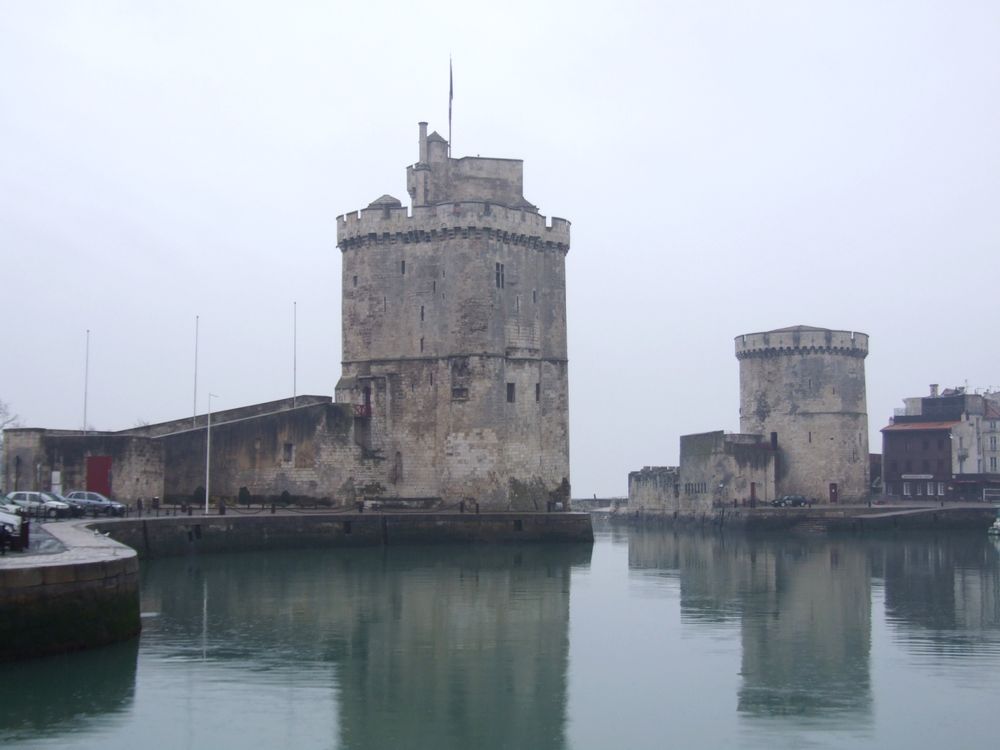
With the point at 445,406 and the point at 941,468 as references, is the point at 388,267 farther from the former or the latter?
the point at 941,468

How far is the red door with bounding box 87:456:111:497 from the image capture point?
118 ft

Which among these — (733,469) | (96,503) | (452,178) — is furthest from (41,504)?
(733,469)

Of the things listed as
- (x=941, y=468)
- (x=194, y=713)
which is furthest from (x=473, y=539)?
(x=941, y=468)

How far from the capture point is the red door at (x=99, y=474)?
3594 cm

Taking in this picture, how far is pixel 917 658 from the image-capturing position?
1903 cm

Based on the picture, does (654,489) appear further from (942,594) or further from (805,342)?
(942,594)

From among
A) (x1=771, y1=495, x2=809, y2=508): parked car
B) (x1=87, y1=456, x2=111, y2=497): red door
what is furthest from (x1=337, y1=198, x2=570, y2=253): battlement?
(x1=771, y1=495, x2=809, y2=508): parked car

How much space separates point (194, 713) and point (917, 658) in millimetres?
11039

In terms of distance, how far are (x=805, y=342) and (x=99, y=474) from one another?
34299mm

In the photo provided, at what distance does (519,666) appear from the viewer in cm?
1814

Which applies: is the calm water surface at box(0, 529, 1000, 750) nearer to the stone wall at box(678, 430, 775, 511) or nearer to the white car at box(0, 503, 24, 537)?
the white car at box(0, 503, 24, 537)

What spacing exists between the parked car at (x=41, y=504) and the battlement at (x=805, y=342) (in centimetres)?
3635

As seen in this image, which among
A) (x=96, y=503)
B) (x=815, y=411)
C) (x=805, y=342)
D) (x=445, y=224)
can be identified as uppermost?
(x=445, y=224)

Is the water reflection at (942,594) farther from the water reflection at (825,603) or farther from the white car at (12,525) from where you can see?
the white car at (12,525)
